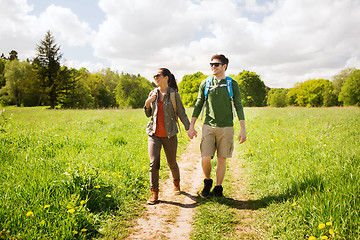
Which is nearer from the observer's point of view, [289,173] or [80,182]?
[80,182]

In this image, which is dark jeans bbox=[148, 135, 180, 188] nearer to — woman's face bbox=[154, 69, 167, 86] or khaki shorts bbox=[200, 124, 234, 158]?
khaki shorts bbox=[200, 124, 234, 158]

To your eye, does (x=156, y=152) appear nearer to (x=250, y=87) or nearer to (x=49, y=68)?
(x=49, y=68)

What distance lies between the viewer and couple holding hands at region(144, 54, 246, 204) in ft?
12.5

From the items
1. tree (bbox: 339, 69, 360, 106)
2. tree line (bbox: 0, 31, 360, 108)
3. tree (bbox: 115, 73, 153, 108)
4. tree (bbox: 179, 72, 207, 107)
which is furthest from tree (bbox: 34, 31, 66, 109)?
tree (bbox: 339, 69, 360, 106)

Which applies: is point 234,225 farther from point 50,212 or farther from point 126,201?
point 50,212

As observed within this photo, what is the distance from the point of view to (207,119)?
13.0ft

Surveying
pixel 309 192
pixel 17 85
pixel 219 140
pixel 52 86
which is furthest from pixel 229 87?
pixel 17 85

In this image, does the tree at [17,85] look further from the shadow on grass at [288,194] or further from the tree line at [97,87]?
the shadow on grass at [288,194]

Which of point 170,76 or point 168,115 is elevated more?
point 170,76

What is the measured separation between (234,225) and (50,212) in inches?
102

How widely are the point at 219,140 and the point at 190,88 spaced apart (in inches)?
2256

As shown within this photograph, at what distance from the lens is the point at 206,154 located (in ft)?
12.8

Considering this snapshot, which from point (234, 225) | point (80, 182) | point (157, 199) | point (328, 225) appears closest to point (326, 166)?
point (328, 225)

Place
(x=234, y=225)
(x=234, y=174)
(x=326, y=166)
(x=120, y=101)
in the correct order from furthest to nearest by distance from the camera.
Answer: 1. (x=120, y=101)
2. (x=234, y=174)
3. (x=326, y=166)
4. (x=234, y=225)
